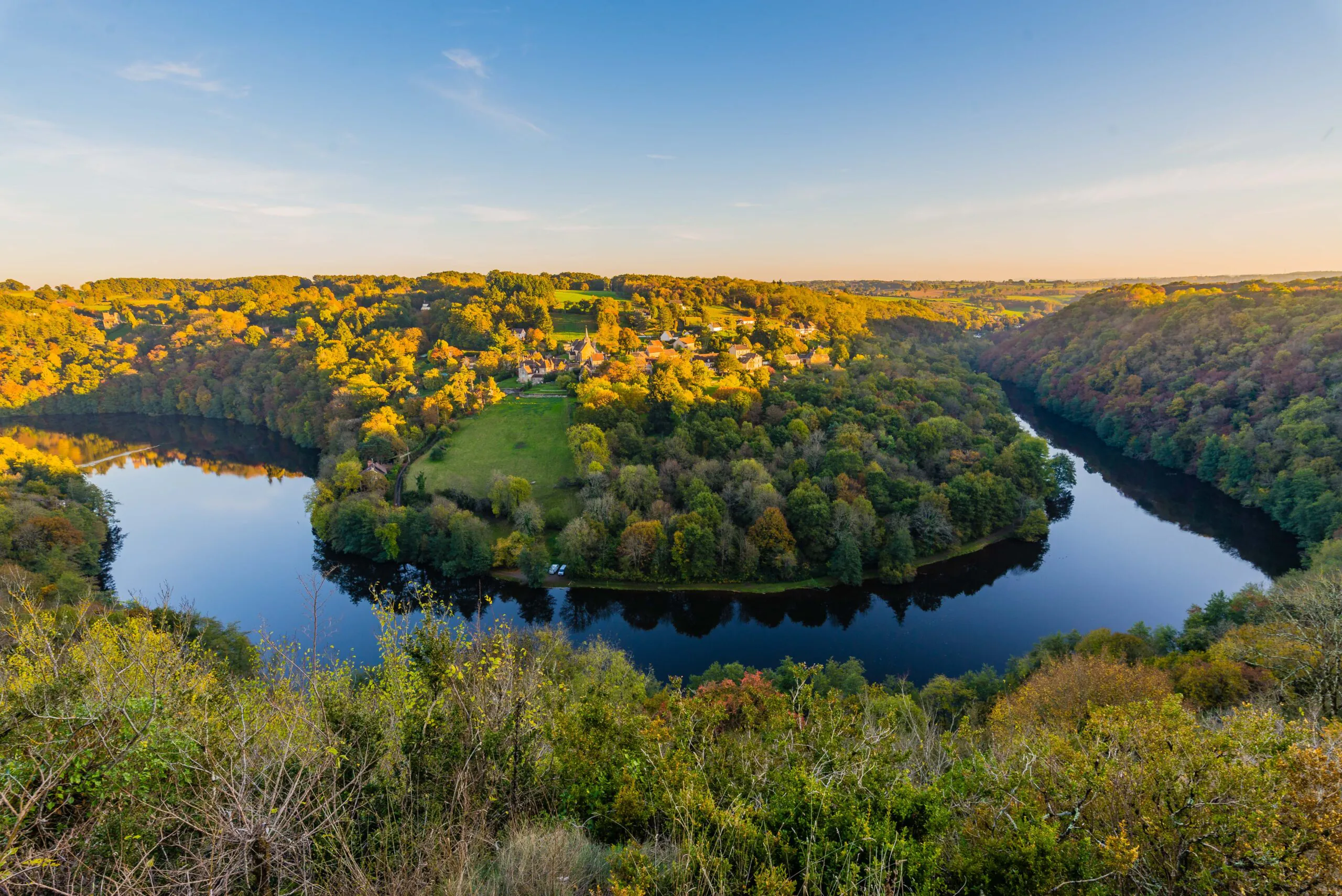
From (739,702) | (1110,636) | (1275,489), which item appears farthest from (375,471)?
(1275,489)

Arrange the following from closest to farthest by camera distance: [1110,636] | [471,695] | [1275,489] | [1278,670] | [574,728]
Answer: [471,695]
[574,728]
[1278,670]
[1110,636]
[1275,489]

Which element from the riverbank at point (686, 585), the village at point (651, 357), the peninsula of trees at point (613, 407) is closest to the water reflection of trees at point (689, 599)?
the riverbank at point (686, 585)

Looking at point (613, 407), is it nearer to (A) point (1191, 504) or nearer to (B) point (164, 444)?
(A) point (1191, 504)

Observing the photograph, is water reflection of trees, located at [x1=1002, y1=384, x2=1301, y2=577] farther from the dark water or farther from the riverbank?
the riverbank

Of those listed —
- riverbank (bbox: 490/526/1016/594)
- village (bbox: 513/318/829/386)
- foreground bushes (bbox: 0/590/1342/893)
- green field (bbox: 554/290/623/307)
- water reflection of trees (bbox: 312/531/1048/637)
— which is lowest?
water reflection of trees (bbox: 312/531/1048/637)

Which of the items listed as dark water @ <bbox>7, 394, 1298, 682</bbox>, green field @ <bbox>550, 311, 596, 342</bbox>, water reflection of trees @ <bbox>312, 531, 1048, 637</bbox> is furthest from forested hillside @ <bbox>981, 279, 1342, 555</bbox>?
green field @ <bbox>550, 311, 596, 342</bbox>

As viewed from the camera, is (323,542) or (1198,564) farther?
(323,542)

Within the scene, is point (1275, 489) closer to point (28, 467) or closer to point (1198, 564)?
point (1198, 564)
